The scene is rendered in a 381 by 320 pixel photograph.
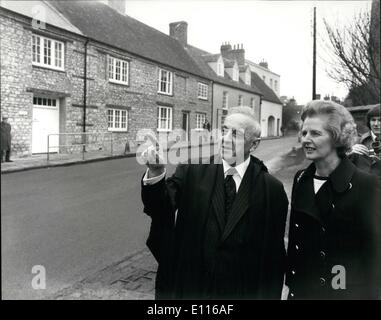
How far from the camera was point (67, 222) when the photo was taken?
2900mm

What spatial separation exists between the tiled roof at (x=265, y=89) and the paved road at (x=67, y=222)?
0.45m

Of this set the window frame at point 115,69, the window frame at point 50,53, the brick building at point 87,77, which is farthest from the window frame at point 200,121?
the window frame at point 50,53

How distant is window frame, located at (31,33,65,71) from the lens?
4.49ft

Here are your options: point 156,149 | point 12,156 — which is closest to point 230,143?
point 156,149

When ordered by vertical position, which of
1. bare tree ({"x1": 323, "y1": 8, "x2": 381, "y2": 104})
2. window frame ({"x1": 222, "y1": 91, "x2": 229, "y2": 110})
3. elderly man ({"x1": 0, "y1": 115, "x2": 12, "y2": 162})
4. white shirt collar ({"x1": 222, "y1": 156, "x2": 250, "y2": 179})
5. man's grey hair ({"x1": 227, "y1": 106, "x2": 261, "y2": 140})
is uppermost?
bare tree ({"x1": 323, "y1": 8, "x2": 381, "y2": 104})

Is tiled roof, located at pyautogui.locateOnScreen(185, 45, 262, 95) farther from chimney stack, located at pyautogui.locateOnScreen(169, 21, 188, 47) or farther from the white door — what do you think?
the white door

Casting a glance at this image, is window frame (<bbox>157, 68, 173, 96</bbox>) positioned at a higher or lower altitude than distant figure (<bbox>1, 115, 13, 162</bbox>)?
higher

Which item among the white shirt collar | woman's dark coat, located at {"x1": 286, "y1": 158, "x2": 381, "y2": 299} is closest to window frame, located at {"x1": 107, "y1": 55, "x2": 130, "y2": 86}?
the white shirt collar

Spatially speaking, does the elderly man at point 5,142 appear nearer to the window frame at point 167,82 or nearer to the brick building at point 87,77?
the brick building at point 87,77

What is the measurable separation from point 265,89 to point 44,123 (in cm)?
155

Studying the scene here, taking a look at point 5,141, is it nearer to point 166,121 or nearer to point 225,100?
point 166,121

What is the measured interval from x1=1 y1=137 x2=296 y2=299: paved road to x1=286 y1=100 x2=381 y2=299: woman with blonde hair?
889 mm

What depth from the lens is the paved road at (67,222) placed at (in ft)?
4.50
